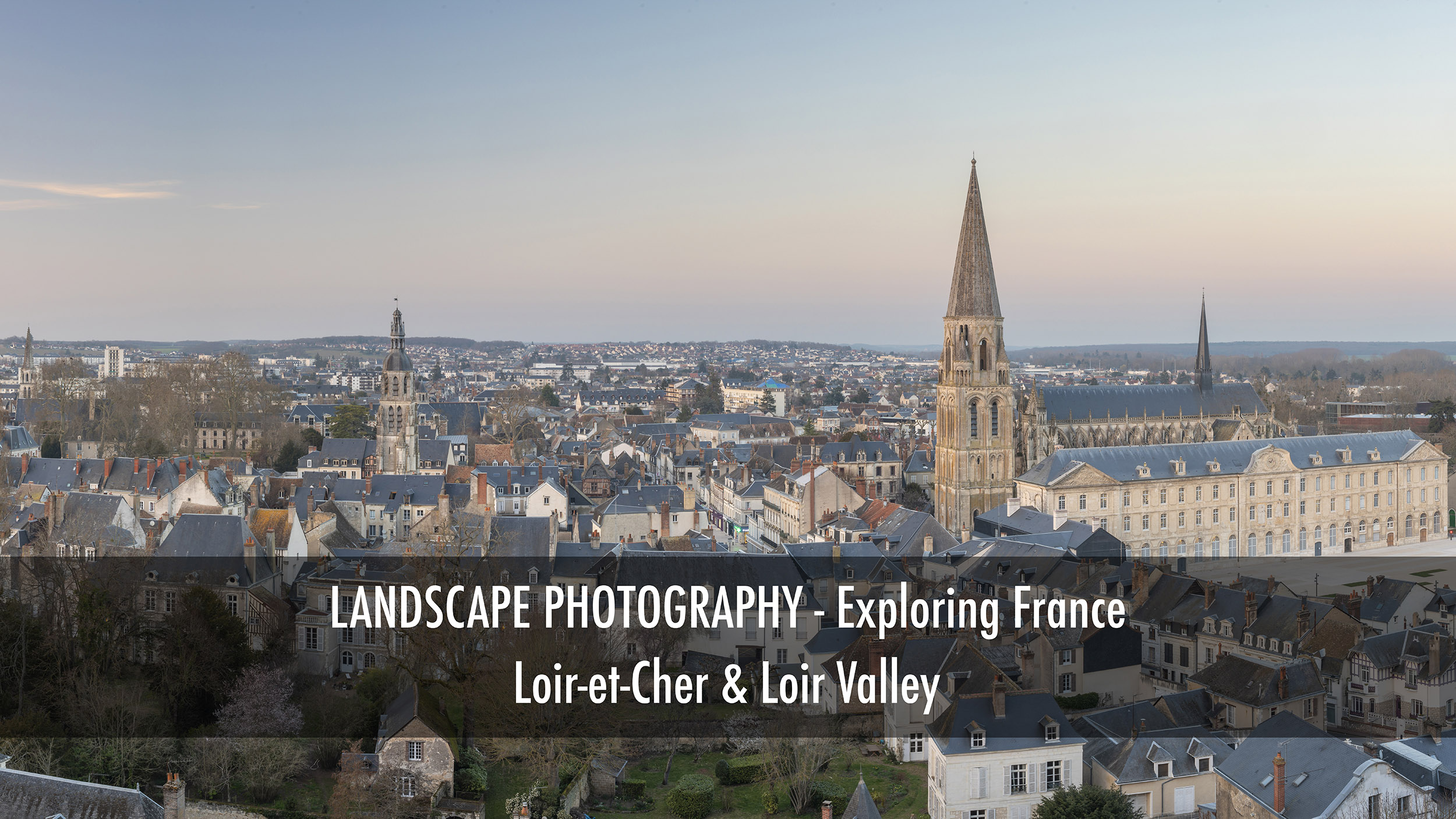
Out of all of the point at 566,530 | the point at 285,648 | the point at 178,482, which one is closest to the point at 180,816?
the point at 285,648

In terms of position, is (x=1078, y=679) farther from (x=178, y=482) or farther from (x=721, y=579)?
(x=178, y=482)

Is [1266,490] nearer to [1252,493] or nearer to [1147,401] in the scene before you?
[1252,493]

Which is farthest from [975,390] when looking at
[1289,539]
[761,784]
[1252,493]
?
[761,784]

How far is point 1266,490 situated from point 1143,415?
40.9 ft

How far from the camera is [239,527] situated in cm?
3806

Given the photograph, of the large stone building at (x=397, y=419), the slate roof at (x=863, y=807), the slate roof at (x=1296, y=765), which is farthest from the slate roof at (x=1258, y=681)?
the large stone building at (x=397, y=419)

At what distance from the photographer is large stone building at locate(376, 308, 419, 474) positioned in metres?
67.8

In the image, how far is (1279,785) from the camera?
78.1 feet

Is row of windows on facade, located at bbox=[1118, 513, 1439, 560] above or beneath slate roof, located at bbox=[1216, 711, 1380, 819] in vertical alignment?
beneath

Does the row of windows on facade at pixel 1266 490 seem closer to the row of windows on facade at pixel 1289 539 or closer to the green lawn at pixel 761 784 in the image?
the row of windows on facade at pixel 1289 539

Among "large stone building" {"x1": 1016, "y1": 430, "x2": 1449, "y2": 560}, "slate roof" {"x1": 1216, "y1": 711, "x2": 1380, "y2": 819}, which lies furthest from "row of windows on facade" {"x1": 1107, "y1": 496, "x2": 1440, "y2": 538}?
"slate roof" {"x1": 1216, "y1": 711, "x2": 1380, "y2": 819}

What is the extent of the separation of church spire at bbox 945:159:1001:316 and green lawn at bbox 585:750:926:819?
37.6 metres

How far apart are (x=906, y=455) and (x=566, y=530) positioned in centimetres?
3683

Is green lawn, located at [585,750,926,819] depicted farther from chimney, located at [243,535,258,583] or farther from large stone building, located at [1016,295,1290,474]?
large stone building, located at [1016,295,1290,474]
